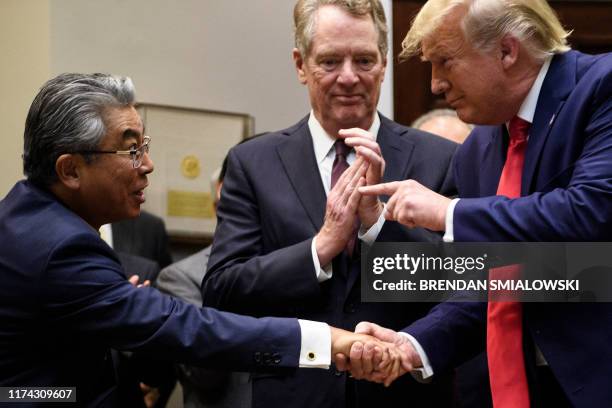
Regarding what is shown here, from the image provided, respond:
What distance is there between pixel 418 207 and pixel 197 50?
3.43 m

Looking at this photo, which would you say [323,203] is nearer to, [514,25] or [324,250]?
[324,250]

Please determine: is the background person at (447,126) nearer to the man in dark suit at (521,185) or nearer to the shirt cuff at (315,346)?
the man in dark suit at (521,185)

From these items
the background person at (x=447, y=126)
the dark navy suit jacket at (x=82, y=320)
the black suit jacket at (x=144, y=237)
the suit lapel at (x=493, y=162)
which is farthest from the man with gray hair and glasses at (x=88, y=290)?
the black suit jacket at (x=144, y=237)

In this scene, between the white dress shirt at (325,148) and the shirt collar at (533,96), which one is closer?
the shirt collar at (533,96)

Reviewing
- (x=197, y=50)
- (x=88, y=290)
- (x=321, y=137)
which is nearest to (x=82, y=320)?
(x=88, y=290)

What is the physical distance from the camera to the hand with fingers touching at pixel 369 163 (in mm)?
3330

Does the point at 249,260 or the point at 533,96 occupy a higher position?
the point at 533,96

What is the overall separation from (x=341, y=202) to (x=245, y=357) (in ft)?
1.83

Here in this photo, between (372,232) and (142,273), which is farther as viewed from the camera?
(142,273)

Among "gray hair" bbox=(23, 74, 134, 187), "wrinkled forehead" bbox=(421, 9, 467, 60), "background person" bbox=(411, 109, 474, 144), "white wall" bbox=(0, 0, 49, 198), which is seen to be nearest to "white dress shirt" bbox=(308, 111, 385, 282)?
"wrinkled forehead" bbox=(421, 9, 467, 60)

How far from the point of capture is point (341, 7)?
11.9 feet

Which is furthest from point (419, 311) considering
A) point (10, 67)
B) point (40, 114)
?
point (10, 67)

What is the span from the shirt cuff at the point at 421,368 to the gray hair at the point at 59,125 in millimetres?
1128

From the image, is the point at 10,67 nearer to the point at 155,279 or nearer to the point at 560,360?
the point at 155,279
